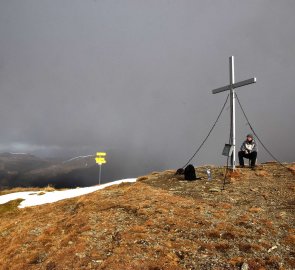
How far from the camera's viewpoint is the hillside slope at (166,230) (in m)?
10.6

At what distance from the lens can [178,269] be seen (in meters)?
9.85

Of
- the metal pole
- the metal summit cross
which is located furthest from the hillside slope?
the metal summit cross

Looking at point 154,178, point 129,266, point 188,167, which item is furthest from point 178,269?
point 154,178

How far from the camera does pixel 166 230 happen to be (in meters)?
13.0

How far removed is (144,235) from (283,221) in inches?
256

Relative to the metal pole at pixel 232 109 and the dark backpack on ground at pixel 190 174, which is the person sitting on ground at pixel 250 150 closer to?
the metal pole at pixel 232 109

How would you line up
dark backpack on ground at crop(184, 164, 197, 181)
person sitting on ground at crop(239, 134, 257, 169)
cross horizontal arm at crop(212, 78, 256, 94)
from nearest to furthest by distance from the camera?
1. cross horizontal arm at crop(212, 78, 256, 94)
2. dark backpack on ground at crop(184, 164, 197, 181)
3. person sitting on ground at crop(239, 134, 257, 169)

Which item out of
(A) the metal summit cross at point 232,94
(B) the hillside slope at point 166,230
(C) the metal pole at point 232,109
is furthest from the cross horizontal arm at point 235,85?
(B) the hillside slope at point 166,230

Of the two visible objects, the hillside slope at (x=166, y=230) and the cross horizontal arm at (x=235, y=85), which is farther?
the cross horizontal arm at (x=235, y=85)

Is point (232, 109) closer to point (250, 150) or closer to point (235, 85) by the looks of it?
point (235, 85)

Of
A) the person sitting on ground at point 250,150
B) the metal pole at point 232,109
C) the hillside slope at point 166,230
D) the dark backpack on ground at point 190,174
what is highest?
the metal pole at point 232,109

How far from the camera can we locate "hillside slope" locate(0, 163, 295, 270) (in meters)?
10.6

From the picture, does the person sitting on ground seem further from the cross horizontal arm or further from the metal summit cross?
the cross horizontal arm

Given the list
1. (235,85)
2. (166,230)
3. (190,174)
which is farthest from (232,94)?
(166,230)
